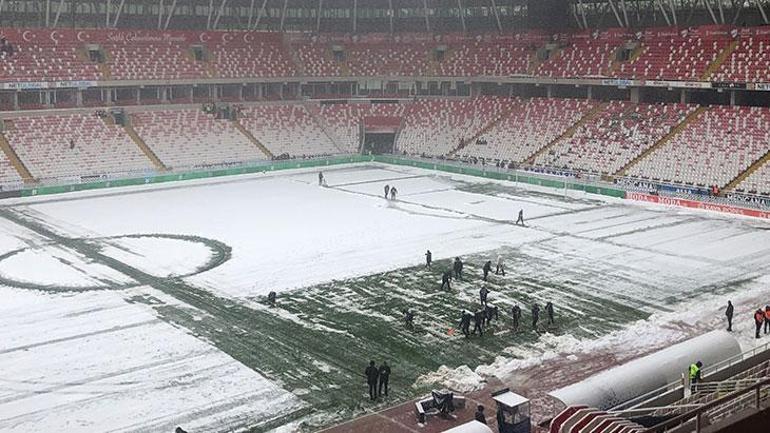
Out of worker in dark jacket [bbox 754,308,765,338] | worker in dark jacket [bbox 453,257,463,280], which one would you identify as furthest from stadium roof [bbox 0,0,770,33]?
worker in dark jacket [bbox 754,308,765,338]

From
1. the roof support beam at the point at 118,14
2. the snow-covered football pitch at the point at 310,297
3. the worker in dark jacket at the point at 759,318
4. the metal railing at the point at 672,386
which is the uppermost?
the roof support beam at the point at 118,14

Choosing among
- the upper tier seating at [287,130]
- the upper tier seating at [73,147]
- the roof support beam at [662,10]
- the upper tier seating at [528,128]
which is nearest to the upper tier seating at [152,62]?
the upper tier seating at [73,147]

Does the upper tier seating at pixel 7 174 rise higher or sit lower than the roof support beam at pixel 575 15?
lower

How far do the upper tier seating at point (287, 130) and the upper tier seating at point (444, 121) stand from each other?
7469 mm

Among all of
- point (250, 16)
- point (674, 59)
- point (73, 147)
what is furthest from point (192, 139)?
point (674, 59)

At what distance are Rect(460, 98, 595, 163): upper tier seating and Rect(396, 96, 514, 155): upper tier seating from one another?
2.04 m

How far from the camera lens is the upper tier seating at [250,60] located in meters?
80.1

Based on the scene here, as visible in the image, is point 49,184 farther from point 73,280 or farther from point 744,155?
point 744,155

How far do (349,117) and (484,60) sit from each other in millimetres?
14533

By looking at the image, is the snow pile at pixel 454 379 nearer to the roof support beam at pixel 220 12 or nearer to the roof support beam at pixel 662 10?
the roof support beam at pixel 662 10

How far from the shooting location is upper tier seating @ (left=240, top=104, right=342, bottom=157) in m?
78.2

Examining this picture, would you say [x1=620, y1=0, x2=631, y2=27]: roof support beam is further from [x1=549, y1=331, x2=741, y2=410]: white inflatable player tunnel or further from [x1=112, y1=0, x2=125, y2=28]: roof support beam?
[x1=549, y1=331, x2=741, y2=410]: white inflatable player tunnel

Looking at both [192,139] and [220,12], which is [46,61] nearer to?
[192,139]

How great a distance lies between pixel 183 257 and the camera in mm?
41469
